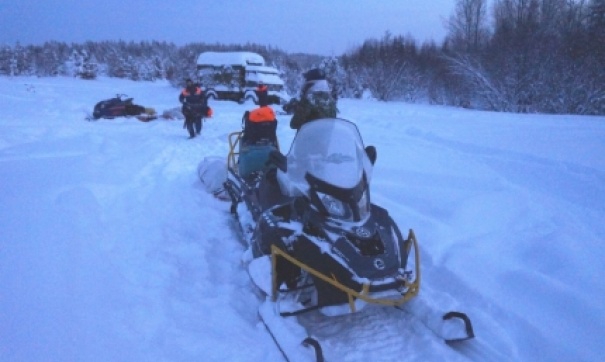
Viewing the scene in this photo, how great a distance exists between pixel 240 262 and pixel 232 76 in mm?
19069

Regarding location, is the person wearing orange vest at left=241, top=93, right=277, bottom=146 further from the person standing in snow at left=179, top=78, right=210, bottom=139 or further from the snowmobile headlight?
the person standing in snow at left=179, top=78, right=210, bottom=139

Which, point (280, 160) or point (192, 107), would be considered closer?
point (280, 160)

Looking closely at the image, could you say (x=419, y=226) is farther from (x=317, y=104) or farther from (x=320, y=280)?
(x=317, y=104)

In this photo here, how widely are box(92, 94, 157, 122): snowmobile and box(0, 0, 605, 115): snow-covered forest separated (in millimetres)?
11731

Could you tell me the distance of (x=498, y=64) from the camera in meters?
15.6

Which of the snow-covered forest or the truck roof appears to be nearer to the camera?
the snow-covered forest

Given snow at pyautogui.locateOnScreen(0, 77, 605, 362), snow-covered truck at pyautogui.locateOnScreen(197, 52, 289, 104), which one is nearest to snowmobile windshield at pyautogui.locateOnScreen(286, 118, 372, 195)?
snow at pyautogui.locateOnScreen(0, 77, 605, 362)

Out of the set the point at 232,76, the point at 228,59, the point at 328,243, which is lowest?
the point at 328,243

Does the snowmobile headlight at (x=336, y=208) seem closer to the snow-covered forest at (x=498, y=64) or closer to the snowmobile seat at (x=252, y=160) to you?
the snowmobile seat at (x=252, y=160)

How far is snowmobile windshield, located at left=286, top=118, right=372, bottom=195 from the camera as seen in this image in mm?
2809

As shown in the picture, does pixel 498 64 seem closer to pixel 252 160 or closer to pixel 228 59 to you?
pixel 228 59

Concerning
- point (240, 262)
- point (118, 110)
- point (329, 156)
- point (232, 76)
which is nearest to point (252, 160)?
point (240, 262)

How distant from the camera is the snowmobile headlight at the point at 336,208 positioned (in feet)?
8.95

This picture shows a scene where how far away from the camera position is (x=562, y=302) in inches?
113
